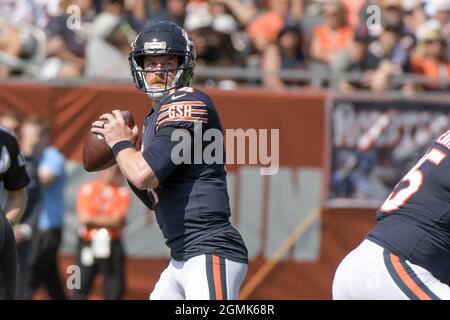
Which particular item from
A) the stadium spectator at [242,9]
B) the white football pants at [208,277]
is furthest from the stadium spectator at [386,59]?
the white football pants at [208,277]

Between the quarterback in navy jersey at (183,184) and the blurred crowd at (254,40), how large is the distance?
523 cm

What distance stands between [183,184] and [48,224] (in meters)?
5.15

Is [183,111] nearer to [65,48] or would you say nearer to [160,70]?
[160,70]

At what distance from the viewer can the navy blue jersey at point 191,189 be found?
5.08 meters

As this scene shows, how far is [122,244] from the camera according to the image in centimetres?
1013

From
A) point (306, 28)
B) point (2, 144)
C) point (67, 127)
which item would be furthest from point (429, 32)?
point (2, 144)

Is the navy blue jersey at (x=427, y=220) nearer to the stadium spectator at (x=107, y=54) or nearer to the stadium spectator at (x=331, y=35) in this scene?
the stadium spectator at (x=107, y=54)

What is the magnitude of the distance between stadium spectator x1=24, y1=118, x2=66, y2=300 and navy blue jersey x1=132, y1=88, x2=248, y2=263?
4878mm

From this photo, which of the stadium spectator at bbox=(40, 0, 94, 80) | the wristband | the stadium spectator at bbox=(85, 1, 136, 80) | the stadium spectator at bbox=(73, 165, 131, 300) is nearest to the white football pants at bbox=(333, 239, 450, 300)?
the wristband

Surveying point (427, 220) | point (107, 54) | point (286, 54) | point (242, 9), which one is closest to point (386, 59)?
point (286, 54)

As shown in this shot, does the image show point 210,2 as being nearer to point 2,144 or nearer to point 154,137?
point 2,144

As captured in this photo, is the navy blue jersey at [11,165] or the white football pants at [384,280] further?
the navy blue jersey at [11,165]

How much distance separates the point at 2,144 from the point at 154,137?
154 cm

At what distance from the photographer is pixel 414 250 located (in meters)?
4.95
